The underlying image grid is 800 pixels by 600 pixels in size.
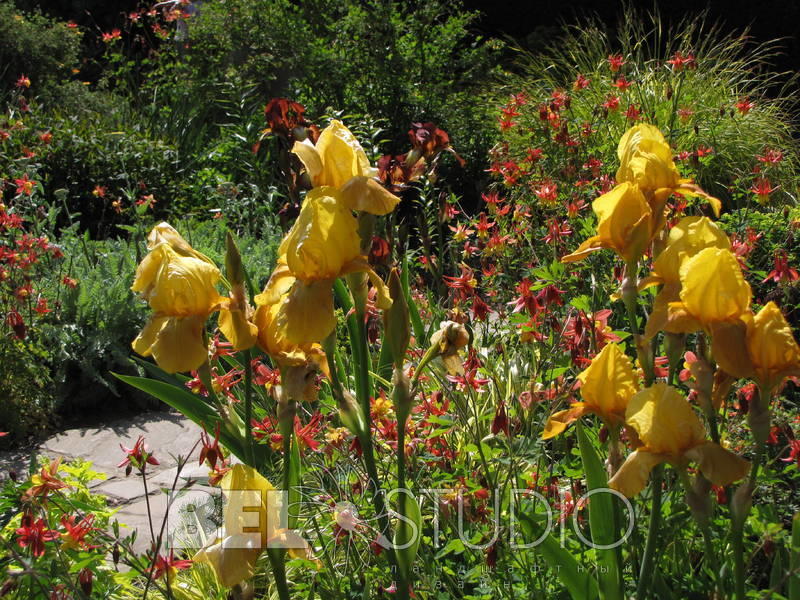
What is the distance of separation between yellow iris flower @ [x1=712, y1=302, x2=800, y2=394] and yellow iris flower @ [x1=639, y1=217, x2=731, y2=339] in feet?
0.31

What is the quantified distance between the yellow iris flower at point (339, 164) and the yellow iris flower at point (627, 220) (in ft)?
1.09

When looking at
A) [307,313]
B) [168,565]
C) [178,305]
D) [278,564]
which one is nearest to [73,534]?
[168,565]

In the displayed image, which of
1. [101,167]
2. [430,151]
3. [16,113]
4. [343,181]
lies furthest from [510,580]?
[16,113]

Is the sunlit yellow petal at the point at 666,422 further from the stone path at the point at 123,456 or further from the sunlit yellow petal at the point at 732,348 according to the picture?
the stone path at the point at 123,456

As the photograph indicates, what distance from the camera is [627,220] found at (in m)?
1.14

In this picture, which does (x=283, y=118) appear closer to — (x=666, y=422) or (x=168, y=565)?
(x=168, y=565)

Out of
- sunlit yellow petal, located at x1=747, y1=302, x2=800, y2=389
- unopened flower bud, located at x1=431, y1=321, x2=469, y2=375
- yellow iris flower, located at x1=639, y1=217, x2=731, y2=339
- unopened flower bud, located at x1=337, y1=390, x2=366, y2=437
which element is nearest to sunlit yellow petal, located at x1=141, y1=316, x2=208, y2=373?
unopened flower bud, located at x1=337, y1=390, x2=366, y2=437

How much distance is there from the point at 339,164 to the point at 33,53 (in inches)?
369

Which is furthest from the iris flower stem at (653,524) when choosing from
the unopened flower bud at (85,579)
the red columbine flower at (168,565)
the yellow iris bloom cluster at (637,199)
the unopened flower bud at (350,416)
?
the unopened flower bud at (85,579)

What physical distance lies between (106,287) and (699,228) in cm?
363

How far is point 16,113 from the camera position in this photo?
6.92 m

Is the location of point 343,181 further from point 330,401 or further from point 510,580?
point 330,401

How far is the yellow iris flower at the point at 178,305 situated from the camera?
999mm

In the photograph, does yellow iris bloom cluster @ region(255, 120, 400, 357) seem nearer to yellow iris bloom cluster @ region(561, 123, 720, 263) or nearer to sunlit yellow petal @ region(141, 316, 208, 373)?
sunlit yellow petal @ region(141, 316, 208, 373)
